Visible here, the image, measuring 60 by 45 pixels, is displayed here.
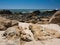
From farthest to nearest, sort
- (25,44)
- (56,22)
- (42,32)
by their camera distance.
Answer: (56,22)
(42,32)
(25,44)

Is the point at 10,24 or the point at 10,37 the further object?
the point at 10,24

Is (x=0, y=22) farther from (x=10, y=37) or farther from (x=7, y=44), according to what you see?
(x=7, y=44)

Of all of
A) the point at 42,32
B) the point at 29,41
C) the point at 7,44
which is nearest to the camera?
the point at 7,44

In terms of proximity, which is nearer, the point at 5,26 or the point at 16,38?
the point at 16,38

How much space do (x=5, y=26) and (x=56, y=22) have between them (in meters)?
3.92

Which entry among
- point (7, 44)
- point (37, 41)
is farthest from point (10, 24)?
point (7, 44)

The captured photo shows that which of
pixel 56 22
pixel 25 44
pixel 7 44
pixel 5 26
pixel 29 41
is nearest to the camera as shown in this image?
pixel 7 44

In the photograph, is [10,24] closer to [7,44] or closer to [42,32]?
[42,32]

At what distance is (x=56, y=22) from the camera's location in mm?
10305

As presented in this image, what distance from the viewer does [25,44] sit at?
4.85 metres

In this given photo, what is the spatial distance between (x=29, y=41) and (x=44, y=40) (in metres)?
0.54

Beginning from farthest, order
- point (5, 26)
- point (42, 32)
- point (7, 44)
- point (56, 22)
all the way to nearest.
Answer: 1. point (56, 22)
2. point (5, 26)
3. point (42, 32)
4. point (7, 44)

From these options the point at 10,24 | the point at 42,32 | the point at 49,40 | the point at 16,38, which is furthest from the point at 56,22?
the point at 16,38

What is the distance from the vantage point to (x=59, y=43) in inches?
200
